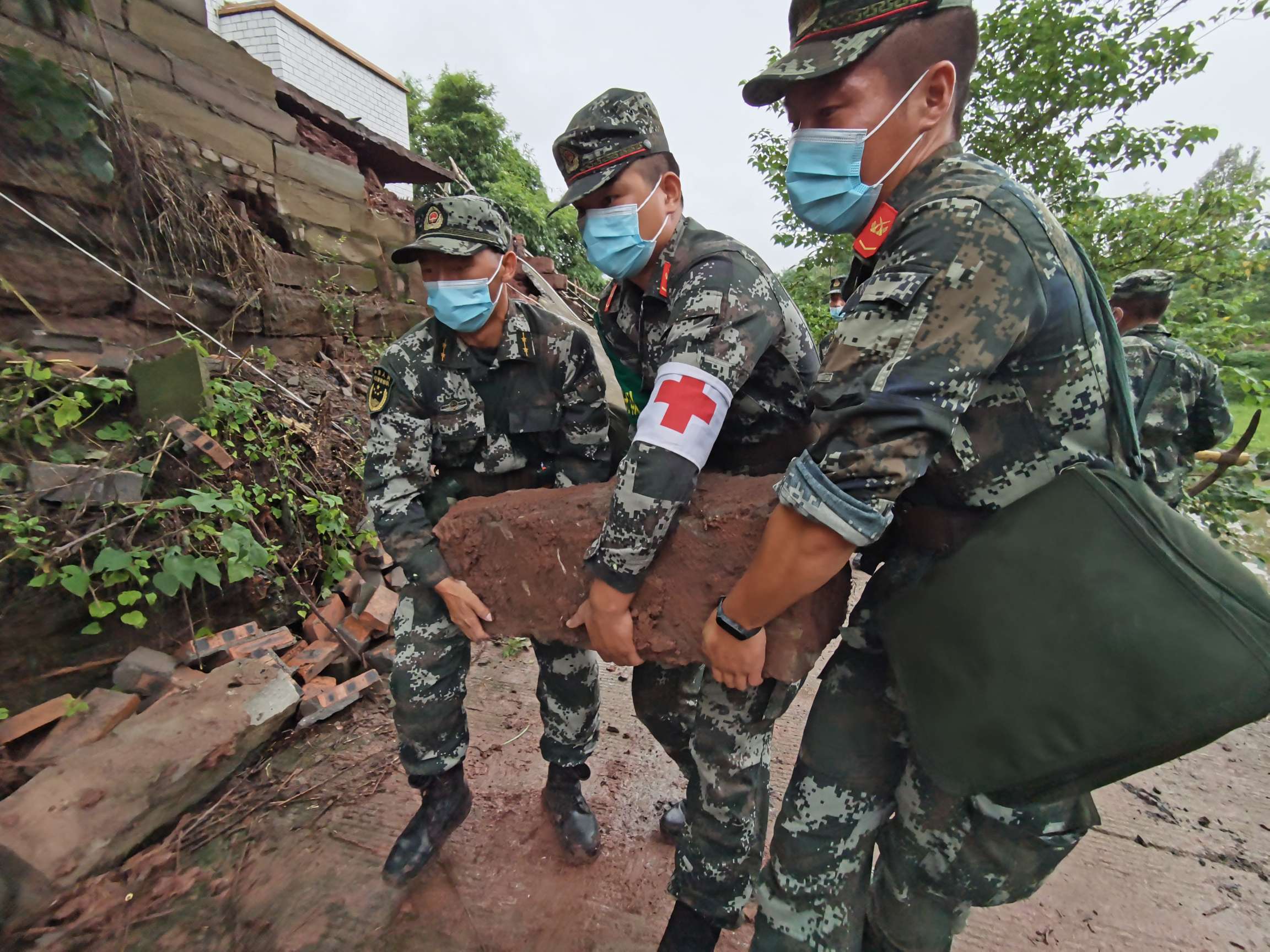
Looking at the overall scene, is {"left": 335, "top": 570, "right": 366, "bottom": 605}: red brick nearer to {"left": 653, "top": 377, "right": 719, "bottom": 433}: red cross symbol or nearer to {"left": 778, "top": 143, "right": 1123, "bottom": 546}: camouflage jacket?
{"left": 653, "top": 377, "right": 719, "bottom": 433}: red cross symbol

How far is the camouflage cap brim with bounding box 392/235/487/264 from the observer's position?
181 centimetres

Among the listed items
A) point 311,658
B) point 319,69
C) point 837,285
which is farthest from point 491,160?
point 311,658

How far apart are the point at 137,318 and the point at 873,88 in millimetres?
4079

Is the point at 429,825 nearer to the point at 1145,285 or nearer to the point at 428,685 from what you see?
the point at 428,685

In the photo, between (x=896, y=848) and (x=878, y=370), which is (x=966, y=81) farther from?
(x=896, y=848)

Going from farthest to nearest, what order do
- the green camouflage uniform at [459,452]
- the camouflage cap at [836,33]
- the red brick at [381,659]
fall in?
the red brick at [381,659] → the green camouflage uniform at [459,452] → the camouflage cap at [836,33]

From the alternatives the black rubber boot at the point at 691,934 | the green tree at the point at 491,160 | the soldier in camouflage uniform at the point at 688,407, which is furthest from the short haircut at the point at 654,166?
the green tree at the point at 491,160

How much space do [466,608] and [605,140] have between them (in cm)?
137

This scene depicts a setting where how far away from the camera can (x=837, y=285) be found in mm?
4691

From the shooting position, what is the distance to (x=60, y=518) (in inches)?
93.8

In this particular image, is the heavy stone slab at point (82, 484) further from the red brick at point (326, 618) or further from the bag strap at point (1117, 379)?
the bag strap at point (1117, 379)

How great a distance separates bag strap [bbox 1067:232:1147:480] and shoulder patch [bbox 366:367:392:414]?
1.85 metres

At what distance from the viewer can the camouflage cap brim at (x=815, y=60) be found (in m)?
0.97

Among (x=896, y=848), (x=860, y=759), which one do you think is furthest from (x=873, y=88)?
(x=896, y=848)
